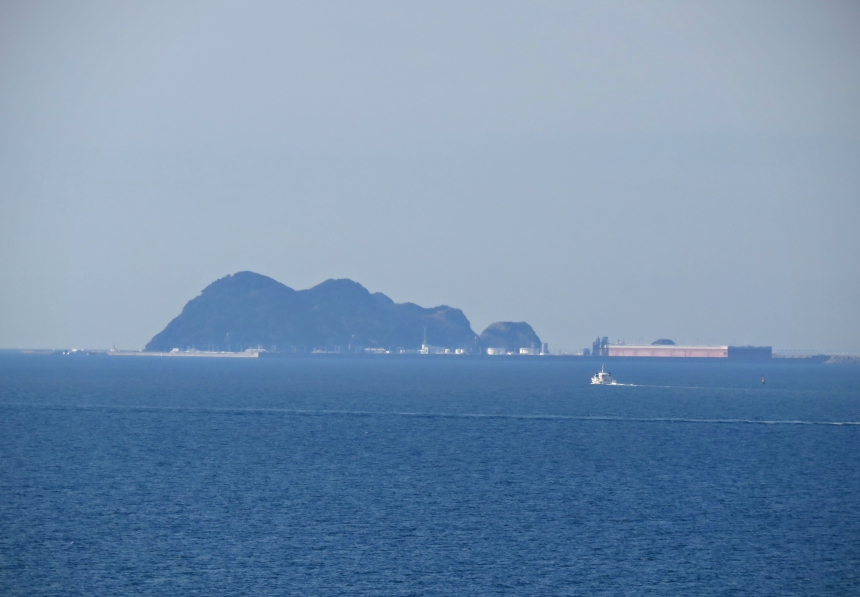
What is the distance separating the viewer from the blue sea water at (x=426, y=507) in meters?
49.3

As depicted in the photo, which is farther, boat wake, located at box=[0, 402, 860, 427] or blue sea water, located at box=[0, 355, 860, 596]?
boat wake, located at box=[0, 402, 860, 427]

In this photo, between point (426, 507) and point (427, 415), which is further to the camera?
point (427, 415)

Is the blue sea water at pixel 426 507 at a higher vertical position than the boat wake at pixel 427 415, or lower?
lower

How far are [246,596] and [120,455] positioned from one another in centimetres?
4650

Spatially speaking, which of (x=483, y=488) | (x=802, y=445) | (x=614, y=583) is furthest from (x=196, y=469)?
(x=802, y=445)

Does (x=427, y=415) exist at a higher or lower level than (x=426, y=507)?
higher

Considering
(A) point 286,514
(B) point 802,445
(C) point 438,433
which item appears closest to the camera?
(A) point 286,514

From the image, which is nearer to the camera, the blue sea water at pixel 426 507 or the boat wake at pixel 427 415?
the blue sea water at pixel 426 507

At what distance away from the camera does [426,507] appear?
213 ft

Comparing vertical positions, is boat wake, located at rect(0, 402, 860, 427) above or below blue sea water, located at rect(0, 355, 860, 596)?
above

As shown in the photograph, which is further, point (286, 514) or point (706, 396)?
point (706, 396)

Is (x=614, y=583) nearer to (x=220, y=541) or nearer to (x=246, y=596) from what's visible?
(x=246, y=596)

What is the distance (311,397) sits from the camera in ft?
573

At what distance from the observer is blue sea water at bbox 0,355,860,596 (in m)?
49.3
